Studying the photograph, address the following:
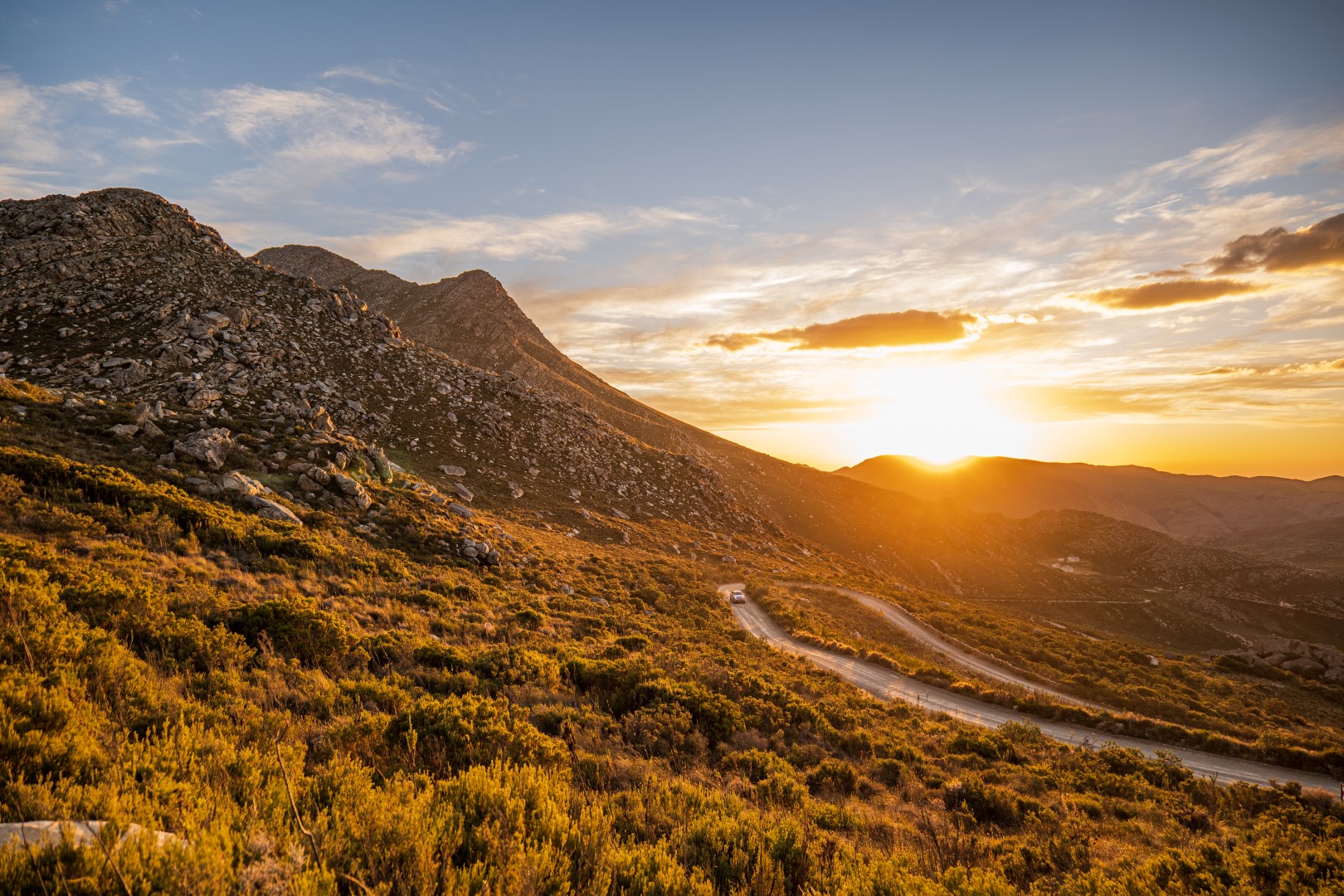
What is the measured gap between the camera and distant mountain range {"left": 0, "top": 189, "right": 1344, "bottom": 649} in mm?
32969

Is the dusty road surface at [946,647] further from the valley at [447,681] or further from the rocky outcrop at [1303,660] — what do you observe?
the rocky outcrop at [1303,660]

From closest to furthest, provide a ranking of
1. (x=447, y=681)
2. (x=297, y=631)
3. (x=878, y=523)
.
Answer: (x=447, y=681) < (x=297, y=631) < (x=878, y=523)

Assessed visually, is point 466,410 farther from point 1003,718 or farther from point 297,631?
point 1003,718

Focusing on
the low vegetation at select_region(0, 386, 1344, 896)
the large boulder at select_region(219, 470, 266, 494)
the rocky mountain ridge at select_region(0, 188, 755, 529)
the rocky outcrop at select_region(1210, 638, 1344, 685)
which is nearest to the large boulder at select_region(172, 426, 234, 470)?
the large boulder at select_region(219, 470, 266, 494)

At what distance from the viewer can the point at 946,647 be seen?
34.2 metres

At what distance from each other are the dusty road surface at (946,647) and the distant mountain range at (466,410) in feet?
24.9

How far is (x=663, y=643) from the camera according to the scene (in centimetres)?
1939

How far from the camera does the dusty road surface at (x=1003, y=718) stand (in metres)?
17.7

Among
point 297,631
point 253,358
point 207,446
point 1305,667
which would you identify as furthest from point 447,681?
point 1305,667

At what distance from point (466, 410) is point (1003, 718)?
154 ft

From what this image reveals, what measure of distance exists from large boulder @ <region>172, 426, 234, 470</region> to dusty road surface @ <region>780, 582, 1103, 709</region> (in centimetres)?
3808

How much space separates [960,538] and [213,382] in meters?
112

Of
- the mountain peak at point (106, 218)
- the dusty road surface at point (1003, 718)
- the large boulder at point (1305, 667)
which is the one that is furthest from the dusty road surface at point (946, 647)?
the mountain peak at point (106, 218)

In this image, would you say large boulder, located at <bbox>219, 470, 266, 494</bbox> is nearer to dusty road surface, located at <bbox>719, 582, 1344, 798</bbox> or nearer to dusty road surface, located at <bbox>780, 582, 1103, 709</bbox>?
dusty road surface, located at <bbox>719, 582, 1344, 798</bbox>
